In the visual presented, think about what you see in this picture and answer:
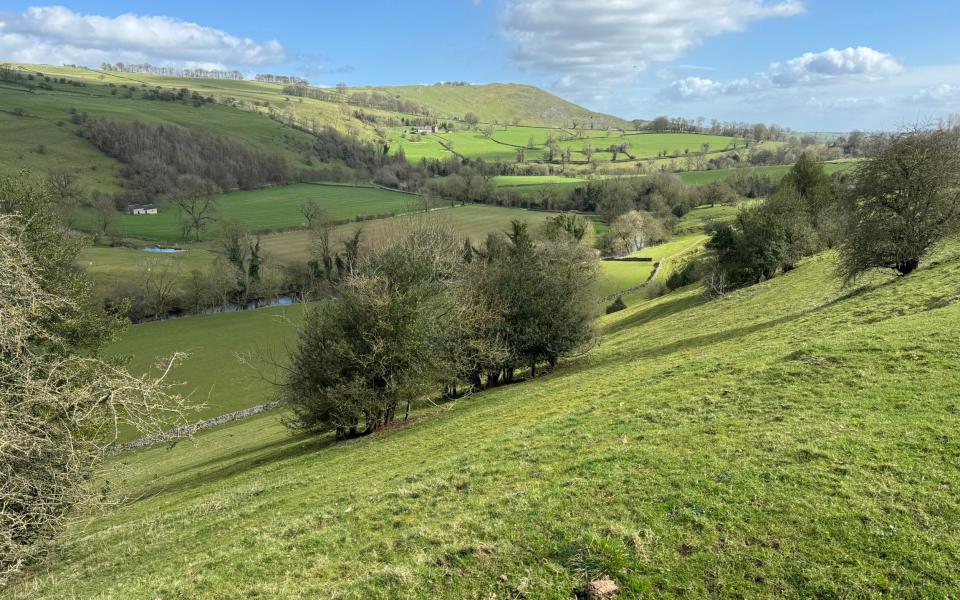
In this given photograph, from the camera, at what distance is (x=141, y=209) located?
133 metres

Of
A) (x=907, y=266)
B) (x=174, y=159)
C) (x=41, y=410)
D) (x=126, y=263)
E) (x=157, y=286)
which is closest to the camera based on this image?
→ (x=41, y=410)

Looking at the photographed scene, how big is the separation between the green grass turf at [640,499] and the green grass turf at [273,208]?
109861mm

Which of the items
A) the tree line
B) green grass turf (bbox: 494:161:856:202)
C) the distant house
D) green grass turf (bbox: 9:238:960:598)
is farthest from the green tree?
green grass turf (bbox: 494:161:856:202)

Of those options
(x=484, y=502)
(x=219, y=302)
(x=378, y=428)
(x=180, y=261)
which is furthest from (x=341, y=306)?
(x=180, y=261)

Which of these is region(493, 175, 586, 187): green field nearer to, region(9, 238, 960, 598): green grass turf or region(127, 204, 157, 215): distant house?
region(127, 204, 157, 215): distant house

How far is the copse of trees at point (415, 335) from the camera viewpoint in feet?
82.6

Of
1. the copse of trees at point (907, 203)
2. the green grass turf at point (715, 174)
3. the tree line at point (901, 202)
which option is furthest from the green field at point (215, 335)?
the green grass turf at point (715, 174)

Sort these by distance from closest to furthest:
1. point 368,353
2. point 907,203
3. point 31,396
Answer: point 31,396 < point 368,353 < point 907,203

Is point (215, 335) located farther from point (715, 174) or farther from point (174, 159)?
point (715, 174)

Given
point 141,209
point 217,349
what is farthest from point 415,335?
point 141,209

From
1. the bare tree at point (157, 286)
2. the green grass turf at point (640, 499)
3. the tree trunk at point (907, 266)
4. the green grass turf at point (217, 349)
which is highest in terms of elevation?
the tree trunk at point (907, 266)

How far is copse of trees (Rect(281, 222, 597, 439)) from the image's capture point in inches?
991

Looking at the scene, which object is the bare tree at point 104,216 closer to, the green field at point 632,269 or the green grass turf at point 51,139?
the green grass turf at point 51,139

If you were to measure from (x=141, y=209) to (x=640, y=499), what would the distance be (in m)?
159
